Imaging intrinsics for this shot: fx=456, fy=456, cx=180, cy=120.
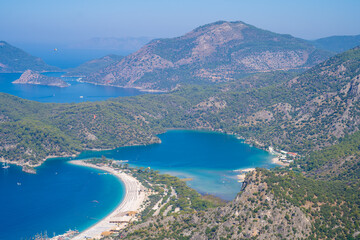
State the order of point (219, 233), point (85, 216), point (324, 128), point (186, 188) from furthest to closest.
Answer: point (324, 128) < point (186, 188) < point (85, 216) < point (219, 233)

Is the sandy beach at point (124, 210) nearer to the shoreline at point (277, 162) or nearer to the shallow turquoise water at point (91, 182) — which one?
the shallow turquoise water at point (91, 182)

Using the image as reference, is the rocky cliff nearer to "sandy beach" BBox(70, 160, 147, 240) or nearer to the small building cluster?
"sandy beach" BBox(70, 160, 147, 240)

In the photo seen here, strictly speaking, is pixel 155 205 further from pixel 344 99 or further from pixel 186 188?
pixel 344 99

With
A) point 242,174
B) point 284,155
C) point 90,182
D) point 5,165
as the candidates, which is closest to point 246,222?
point 242,174

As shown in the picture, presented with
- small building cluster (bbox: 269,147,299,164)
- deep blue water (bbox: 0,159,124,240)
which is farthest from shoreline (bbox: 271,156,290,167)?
deep blue water (bbox: 0,159,124,240)

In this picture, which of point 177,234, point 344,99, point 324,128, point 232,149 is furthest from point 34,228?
point 344,99

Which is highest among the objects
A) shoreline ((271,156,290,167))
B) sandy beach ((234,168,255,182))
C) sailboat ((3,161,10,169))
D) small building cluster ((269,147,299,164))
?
small building cluster ((269,147,299,164))
